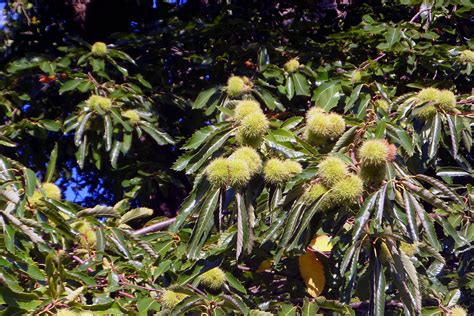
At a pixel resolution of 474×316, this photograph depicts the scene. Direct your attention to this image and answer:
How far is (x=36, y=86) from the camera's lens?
3.12 meters

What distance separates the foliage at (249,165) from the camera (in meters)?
1.62

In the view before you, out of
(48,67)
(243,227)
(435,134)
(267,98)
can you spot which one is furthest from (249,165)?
(48,67)

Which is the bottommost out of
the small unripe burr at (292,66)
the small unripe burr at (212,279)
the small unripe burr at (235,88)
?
the small unripe burr at (212,279)

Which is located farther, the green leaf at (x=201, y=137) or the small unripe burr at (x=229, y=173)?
the green leaf at (x=201, y=137)

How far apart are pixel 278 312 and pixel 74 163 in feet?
6.74

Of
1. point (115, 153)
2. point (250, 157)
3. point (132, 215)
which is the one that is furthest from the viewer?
point (115, 153)

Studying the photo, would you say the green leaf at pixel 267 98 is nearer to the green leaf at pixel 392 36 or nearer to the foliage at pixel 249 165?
the foliage at pixel 249 165

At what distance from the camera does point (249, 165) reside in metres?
1.61

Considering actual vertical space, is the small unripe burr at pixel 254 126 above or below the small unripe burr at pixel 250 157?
above

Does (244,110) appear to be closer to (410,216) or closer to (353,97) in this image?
(410,216)

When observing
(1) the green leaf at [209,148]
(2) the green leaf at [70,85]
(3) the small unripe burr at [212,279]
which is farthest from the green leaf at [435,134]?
(2) the green leaf at [70,85]

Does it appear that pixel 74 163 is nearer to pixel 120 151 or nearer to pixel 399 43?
pixel 120 151

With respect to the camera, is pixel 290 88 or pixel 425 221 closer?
pixel 425 221

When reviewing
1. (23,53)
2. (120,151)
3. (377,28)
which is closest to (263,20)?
(377,28)
